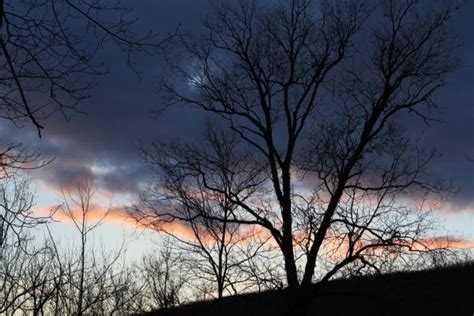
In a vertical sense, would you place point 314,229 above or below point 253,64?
below

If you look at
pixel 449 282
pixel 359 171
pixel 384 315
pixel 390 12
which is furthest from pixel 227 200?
pixel 449 282

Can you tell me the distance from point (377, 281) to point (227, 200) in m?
8.41

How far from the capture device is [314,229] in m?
21.2

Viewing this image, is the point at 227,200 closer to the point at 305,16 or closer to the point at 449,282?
the point at 305,16

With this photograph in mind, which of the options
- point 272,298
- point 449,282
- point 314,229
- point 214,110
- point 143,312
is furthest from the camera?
point 143,312

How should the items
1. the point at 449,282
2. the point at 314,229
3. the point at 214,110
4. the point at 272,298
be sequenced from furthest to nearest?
the point at 272,298, the point at 449,282, the point at 214,110, the point at 314,229

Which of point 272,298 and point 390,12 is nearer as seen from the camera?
point 390,12

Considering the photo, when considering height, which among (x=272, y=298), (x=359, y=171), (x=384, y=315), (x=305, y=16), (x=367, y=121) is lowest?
(x=384, y=315)

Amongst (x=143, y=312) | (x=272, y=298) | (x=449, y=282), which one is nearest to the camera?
(x=449, y=282)

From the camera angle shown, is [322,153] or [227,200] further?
[227,200]

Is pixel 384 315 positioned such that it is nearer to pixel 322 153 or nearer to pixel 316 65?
pixel 322 153

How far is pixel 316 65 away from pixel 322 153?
3.18 m

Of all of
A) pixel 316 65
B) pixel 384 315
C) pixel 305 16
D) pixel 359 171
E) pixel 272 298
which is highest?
pixel 305 16

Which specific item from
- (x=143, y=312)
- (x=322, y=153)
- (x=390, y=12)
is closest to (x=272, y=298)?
(x=143, y=312)
